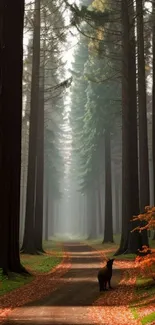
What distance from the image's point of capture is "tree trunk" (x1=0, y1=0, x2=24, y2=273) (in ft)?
37.6

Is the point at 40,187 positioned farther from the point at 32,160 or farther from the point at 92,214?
the point at 92,214

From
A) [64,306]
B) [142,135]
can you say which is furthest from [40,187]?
[64,306]

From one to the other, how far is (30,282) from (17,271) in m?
0.79

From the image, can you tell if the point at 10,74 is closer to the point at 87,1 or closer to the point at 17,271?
the point at 17,271

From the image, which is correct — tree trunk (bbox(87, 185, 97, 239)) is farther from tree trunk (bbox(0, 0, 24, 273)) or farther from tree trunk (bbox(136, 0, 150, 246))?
tree trunk (bbox(0, 0, 24, 273))

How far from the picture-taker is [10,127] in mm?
12117

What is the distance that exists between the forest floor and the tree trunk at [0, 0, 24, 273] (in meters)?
1.44

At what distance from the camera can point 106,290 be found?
32.2ft

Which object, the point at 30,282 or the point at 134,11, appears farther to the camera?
the point at 134,11

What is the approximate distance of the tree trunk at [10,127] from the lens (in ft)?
37.6

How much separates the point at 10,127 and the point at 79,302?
5.91 metres

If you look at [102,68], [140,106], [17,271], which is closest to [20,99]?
[17,271]

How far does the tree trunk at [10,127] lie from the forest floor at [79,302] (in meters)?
1.44

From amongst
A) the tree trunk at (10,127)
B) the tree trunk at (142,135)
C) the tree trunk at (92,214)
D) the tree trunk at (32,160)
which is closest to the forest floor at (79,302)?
the tree trunk at (10,127)
